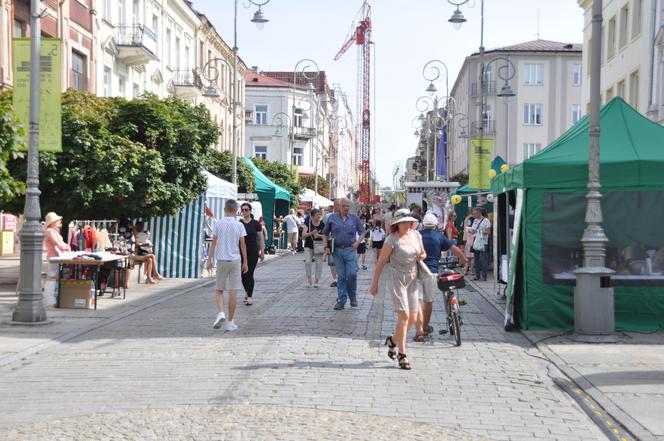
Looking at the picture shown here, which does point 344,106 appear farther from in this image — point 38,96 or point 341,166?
point 38,96

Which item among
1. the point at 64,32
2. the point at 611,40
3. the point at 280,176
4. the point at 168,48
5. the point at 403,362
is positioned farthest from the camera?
the point at 280,176

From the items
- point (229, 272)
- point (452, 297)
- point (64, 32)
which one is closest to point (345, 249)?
point (229, 272)

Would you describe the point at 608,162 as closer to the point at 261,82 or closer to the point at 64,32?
the point at 64,32

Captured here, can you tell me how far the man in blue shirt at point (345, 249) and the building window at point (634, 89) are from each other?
2228 cm

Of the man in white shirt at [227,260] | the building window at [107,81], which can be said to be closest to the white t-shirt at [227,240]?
the man in white shirt at [227,260]

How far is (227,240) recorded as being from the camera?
40.2ft

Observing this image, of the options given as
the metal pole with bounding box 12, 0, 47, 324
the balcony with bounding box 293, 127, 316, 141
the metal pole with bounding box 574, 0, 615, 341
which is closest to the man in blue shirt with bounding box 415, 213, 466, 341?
the metal pole with bounding box 574, 0, 615, 341

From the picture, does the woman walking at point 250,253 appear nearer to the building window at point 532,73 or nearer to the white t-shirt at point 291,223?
the white t-shirt at point 291,223

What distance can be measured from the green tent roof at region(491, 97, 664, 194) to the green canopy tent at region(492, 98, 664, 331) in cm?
1

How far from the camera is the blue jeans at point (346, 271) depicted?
47.8ft

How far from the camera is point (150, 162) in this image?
18.8 m

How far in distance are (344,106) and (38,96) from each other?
136561mm

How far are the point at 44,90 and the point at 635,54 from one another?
26.6m

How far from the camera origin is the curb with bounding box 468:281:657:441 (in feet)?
22.1
